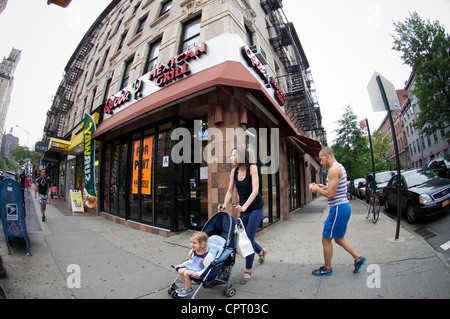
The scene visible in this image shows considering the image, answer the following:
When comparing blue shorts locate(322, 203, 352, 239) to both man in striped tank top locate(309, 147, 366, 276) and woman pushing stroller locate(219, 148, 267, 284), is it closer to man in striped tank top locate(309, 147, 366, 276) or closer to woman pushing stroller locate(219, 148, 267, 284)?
man in striped tank top locate(309, 147, 366, 276)

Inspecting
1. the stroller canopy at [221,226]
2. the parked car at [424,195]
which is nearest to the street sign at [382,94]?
the parked car at [424,195]

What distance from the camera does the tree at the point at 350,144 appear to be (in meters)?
16.6

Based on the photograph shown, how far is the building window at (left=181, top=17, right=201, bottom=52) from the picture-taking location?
6.73 metres

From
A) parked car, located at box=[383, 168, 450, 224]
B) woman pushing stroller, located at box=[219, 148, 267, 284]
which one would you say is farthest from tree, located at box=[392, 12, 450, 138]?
woman pushing stroller, located at box=[219, 148, 267, 284]

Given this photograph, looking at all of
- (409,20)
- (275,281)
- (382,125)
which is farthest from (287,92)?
(382,125)

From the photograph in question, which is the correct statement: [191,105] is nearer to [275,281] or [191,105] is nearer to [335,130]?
[275,281]

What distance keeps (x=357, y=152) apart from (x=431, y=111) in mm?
5393

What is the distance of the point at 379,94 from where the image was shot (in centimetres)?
451

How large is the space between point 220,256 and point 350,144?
18.5 metres

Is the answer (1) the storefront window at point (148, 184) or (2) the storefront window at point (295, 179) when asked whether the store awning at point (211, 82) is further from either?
(2) the storefront window at point (295, 179)

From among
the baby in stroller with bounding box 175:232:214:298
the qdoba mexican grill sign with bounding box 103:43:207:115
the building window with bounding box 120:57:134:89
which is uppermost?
the building window with bounding box 120:57:134:89

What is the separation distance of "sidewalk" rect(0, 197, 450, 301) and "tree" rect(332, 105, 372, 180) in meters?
13.7

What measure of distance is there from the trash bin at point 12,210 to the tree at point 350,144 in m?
19.2

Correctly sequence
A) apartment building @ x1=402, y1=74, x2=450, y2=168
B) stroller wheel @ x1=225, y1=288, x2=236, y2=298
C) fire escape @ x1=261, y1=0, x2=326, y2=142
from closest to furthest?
stroller wheel @ x1=225, y1=288, x2=236, y2=298 < fire escape @ x1=261, y1=0, x2=326, y2=142 < apartment building @ x1=402, y1=74, x2=450, y2=168
